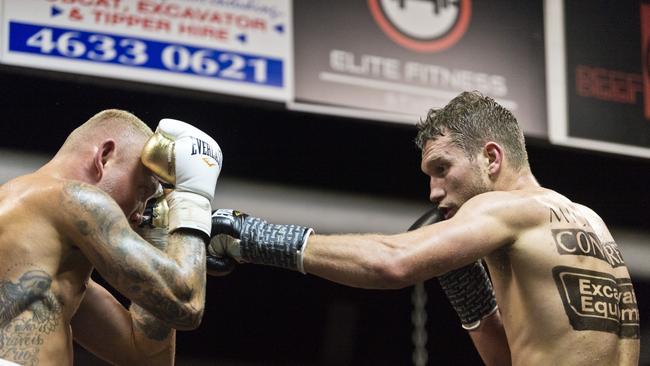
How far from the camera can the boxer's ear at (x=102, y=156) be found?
2.67m

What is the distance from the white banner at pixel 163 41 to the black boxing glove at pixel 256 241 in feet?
4.94

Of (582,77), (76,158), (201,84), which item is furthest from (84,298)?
(582,77)

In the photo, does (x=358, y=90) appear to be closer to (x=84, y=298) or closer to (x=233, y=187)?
(x=233, y=187)

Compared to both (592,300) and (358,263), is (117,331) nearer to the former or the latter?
(358,263)

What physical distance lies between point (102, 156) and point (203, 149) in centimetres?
24

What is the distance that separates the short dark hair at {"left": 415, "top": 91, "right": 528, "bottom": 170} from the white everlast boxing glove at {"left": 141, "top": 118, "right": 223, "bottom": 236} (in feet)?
2.04

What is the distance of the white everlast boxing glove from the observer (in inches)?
A: 104

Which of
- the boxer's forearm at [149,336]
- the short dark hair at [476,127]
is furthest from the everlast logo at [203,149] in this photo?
the short dark hair at [476,127]

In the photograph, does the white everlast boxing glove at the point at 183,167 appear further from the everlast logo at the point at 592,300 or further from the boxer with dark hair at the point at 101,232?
the everlast logo at the point at 592,300

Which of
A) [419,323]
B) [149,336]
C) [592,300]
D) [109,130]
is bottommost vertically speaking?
[419,323]

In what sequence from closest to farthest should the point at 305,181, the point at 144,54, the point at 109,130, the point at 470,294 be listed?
the point at 109,130
the point at 470,294
the point at 144,54
the point at 305,181

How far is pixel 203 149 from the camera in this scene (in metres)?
2.73

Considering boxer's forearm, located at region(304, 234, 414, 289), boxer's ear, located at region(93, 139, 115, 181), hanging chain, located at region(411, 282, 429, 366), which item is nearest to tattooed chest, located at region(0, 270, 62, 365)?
boxer's ear, located at region(93, 139, 115, 181)

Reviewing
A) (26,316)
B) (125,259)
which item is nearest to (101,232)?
(125,259)
